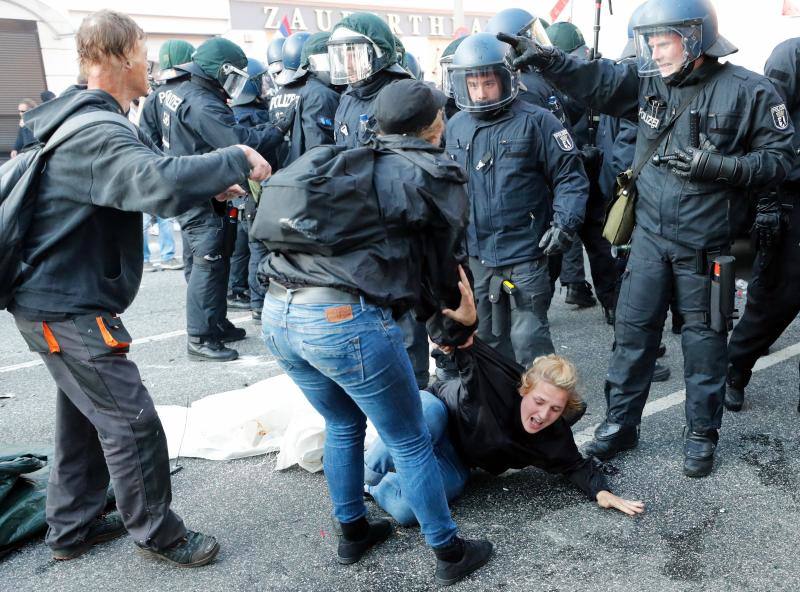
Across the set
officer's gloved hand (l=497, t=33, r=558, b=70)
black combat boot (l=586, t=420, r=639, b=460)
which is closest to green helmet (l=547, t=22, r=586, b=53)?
officer's gloved hand (l=497, t=33, r=558, b=70)

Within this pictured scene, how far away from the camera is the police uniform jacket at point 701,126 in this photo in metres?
3.10

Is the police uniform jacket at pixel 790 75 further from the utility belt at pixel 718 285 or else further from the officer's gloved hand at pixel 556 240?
the officer's gloved hand at pixel 556 240

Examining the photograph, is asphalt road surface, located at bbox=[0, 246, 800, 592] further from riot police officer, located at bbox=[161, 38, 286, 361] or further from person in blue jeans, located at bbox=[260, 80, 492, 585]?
riot police officer, located at bbox=[161, 38, 286, 361]

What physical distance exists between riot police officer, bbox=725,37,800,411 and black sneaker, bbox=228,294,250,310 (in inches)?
157

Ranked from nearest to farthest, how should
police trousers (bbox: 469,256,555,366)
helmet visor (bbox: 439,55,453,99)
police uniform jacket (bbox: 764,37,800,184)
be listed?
police uniform jacket (bbox: 764,37,800,184) → police trousers (bbox: 469,256,555,366) → helmet visor (bbox: 439,55,453,99)

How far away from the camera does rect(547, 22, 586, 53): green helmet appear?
19.8 feet

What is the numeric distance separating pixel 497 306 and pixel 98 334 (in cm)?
212

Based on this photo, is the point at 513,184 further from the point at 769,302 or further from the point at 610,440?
the point at 769,302

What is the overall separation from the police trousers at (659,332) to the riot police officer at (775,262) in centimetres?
76

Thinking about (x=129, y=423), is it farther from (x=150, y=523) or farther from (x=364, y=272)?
(x=364, y=272)

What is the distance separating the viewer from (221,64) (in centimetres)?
505

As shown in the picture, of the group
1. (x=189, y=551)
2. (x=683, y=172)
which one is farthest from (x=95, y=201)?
(x=683, y=172)

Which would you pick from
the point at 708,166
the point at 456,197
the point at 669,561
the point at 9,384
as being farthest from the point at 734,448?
the point at 9,384

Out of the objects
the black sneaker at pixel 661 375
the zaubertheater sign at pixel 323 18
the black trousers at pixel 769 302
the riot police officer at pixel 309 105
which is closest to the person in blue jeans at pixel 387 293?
the black trousers at pixel 769 302
